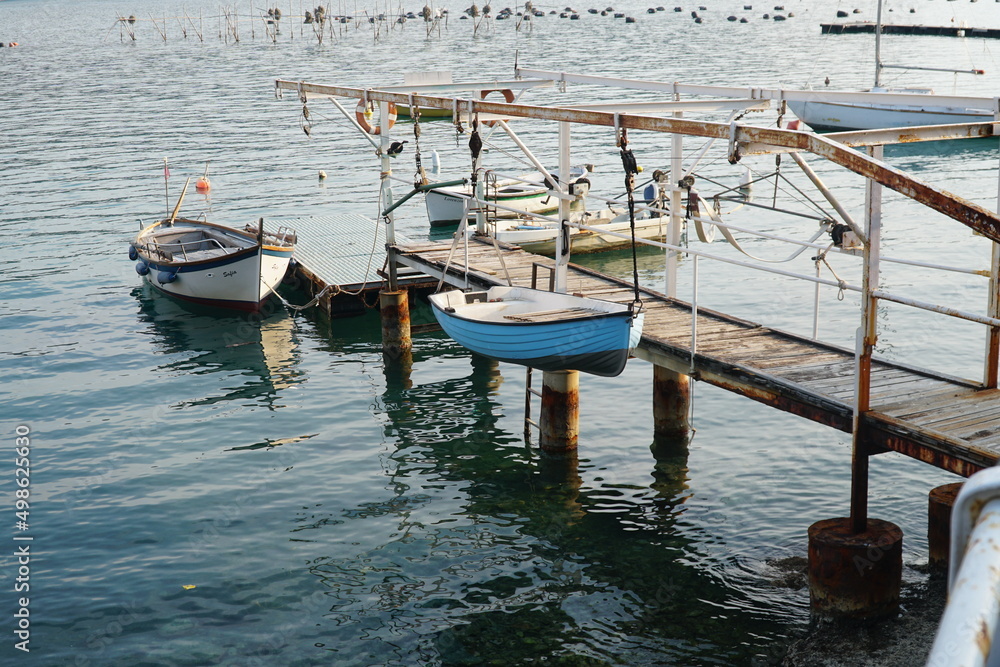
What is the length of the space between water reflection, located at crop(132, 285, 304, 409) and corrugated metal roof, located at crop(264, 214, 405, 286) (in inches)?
63.2

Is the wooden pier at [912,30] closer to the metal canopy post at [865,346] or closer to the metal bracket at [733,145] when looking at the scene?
the metal bracket at [733,145]

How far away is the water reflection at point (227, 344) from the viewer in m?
19.4

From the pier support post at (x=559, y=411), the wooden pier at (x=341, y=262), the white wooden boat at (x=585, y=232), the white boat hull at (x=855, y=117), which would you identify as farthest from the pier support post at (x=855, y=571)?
the white boat hull at (x=855, y=117)

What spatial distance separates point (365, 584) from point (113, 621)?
2.98 m

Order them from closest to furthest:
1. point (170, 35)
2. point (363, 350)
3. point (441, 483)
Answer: point (441, 483) < point (363, 350) < point (170, 35)

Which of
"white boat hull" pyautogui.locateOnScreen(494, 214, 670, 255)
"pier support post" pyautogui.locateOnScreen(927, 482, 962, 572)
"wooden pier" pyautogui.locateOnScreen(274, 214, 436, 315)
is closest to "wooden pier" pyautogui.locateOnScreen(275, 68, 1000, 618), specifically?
"pier support post" pyautogui.locateOnScreen(927, 482, 962, 572)

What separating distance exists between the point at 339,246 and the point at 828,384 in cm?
1764

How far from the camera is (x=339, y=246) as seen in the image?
26.5 metres

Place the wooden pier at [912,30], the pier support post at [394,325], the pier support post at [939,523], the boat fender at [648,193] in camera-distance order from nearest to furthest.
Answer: the pier support post at [939,523], the pier support post at [394,325], the boat fender at [648,193], the wooden pier at [912,30]

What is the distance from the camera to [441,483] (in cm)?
1516

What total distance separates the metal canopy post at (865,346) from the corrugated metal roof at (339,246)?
13126mm

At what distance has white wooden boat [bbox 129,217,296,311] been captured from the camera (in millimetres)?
22797

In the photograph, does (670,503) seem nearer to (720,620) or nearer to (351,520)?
(720,620)

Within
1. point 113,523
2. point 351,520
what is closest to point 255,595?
point 351,520
